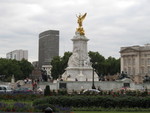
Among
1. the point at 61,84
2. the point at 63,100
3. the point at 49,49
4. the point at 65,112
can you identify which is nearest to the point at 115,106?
the point at 63,100

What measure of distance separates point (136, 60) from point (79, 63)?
246 feet

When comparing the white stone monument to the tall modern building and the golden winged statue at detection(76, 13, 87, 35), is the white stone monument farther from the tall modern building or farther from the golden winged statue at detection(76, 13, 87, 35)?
the tall modern building

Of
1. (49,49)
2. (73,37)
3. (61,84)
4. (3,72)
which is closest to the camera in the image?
(61,84)

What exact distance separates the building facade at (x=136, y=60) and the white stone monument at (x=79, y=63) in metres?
66.7

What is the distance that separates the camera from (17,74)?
112625mm

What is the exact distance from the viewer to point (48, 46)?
174m

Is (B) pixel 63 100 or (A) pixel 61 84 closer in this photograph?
(B) pixel 63 100

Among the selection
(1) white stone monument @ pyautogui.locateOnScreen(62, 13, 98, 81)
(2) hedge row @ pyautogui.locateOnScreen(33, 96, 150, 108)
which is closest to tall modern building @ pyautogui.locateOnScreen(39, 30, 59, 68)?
(1) white stone monument @ pyautogui.locateOnScreen(62, 13, 98, 81)

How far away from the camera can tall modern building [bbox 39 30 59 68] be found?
172250 mm

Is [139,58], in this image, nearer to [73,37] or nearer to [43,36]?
[43,36]

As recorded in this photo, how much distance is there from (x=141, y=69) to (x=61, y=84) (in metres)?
84.8

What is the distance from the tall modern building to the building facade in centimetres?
3777

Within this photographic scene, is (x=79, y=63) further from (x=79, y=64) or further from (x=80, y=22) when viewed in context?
(x=80, y=22)

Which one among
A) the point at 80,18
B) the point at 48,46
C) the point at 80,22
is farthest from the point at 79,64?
the point at 48,46
